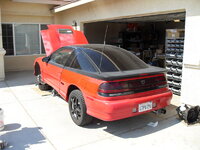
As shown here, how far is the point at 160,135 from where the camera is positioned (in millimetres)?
3668

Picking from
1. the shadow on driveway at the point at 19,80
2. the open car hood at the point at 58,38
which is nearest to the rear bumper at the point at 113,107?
the open car hood at the point at 58,38

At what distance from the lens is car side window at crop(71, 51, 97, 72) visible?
385 cm

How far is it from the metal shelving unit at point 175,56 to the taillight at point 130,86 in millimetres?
2280

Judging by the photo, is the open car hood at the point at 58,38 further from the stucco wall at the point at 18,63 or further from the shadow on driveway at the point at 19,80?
the stucco wall at the point at 18,63

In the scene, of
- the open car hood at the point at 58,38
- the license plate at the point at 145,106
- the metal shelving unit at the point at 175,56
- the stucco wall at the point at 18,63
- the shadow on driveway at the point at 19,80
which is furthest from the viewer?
the stucco wall at the point at 18,63

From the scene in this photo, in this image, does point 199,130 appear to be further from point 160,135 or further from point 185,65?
point 185,65

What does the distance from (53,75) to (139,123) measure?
95.5 inches

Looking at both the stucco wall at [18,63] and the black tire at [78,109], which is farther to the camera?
the stucco wall at [18,63]

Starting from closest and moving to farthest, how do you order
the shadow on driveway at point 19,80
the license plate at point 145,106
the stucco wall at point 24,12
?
the license plate at point 145,106 → the shadow on driveway at point 19,80 → the stucco wall at point 24,12

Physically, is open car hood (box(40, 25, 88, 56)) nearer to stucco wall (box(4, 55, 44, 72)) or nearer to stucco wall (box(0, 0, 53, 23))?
stucco wall (box(0, 0, 53, 23))

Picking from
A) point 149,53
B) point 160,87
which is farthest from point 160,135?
point 149,53

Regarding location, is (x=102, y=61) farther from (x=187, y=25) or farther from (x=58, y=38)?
(x=58, y=38)

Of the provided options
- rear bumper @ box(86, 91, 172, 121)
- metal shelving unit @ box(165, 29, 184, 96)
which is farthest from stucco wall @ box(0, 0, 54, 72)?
A: rear bumper @ box(86, 91, 172, 121)

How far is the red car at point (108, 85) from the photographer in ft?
11.0
